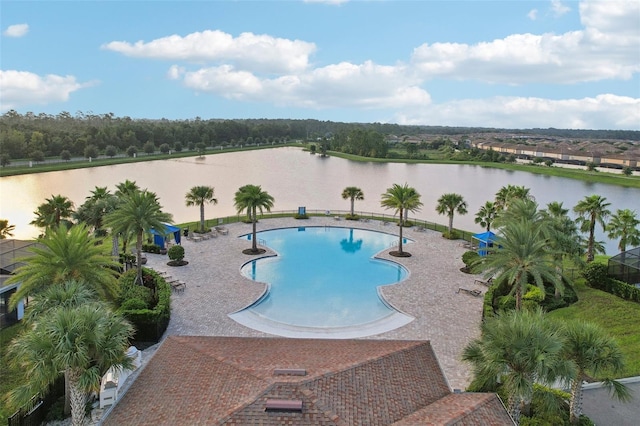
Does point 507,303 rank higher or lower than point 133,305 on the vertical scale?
lower

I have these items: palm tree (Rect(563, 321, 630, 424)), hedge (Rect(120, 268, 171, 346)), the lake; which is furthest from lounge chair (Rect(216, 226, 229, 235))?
palm tree (Rect(563, 321, 630, 424))

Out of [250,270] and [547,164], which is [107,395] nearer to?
[250,270]

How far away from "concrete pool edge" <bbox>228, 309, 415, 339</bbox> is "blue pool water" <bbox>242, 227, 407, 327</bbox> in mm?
462

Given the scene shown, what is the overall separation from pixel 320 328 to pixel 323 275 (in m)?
7.93

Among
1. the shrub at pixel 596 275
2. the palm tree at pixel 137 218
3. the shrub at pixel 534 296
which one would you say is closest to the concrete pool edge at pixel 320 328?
the shrub at pixel 534 296

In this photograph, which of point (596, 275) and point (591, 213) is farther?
point (591, 213)

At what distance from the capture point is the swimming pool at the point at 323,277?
71.0 feet

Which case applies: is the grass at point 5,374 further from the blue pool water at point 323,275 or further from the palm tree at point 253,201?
the palm tree at point 253,201

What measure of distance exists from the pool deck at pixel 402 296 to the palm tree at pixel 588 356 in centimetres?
384

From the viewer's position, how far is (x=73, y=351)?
412 inches

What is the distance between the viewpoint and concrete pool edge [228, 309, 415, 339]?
19656 millimetres

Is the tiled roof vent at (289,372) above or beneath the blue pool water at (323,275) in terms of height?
above

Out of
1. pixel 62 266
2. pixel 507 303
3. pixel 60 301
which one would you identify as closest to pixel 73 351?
pixel 60 301

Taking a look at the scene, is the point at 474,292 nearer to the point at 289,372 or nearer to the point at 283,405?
the point at 289,372
